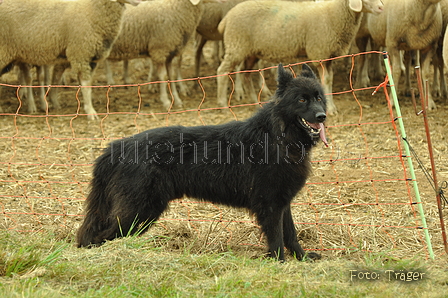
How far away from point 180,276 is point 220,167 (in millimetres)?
1096

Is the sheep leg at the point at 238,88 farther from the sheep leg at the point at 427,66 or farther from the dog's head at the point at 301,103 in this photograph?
the dog's head at the point at 301,103

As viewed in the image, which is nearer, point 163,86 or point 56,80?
point 163,86

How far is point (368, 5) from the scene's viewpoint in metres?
10.3

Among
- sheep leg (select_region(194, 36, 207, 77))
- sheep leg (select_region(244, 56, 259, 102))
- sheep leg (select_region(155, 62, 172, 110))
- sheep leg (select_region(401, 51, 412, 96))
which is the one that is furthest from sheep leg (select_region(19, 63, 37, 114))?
sheep leg (select_region(401, 51, 412, 96))

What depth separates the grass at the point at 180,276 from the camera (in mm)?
3734

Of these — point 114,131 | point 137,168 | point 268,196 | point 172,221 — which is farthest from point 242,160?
point 114,131

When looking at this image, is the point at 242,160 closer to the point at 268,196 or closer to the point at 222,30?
the point at 268,196

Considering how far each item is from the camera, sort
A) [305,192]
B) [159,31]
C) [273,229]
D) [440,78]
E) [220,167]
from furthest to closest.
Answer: [440,78] → [159,31] → [305,192] → [220,167] → [273,229]

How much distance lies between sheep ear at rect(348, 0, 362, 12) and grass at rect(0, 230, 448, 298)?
6.67 metres

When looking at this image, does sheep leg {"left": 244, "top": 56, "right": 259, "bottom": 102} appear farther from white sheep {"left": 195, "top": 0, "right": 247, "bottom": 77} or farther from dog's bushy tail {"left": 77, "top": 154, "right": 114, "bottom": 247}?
dog's bushy tail {"left": 77, "top": 154, "right": 114, "bottom": 247}

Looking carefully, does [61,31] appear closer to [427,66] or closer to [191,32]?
[191,32]

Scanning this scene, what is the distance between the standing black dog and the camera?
464cm

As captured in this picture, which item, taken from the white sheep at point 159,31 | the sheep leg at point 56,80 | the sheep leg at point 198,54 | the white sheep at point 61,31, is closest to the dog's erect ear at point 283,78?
the white sheep at point 61,31

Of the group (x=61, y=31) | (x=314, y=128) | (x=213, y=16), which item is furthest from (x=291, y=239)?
(x=213, y=16)
